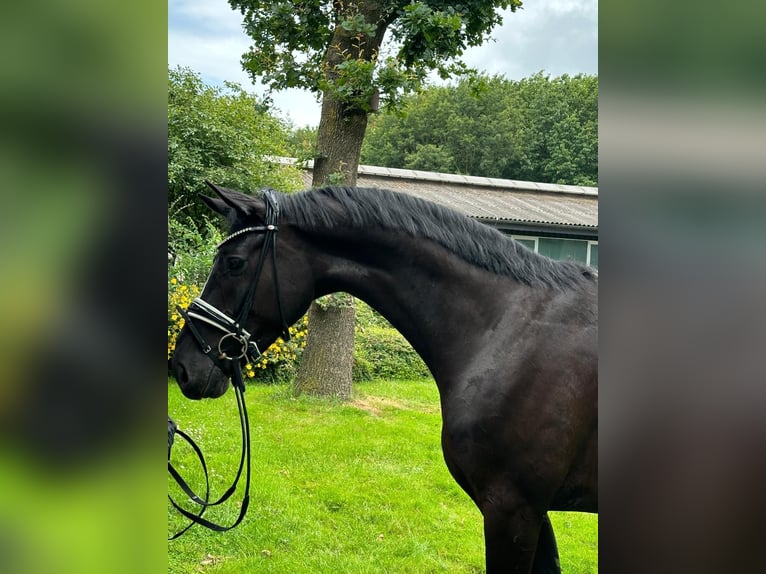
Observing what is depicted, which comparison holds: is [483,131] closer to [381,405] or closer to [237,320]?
[381,405]

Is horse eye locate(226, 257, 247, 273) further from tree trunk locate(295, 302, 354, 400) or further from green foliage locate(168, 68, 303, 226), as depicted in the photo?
green foliage locate(168, 68, 303, 226)

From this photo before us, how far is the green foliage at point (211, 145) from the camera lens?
951 cm

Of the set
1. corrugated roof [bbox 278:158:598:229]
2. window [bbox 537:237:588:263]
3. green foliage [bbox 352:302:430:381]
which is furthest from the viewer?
window [bbox 537:237:588:263]

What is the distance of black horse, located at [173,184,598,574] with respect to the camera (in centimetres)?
206

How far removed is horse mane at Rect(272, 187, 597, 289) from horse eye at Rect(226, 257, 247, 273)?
24 cm

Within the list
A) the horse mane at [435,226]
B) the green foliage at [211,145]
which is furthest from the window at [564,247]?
the horse mane at [435,226]

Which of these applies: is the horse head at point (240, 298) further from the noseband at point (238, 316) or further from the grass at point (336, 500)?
the grass at point (336, 500)

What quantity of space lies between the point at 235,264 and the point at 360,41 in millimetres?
5135

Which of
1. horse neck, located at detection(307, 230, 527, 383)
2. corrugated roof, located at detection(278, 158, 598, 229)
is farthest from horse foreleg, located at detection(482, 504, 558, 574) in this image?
corrugated roof, located at detection(278, 158, 598, 229)

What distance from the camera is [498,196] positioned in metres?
19.1

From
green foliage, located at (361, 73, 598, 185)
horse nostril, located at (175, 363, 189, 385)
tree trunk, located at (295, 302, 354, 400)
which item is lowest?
tree trunk, located at (295, 302, 354, 400)

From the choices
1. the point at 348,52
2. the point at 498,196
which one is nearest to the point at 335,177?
the point at 348,52
